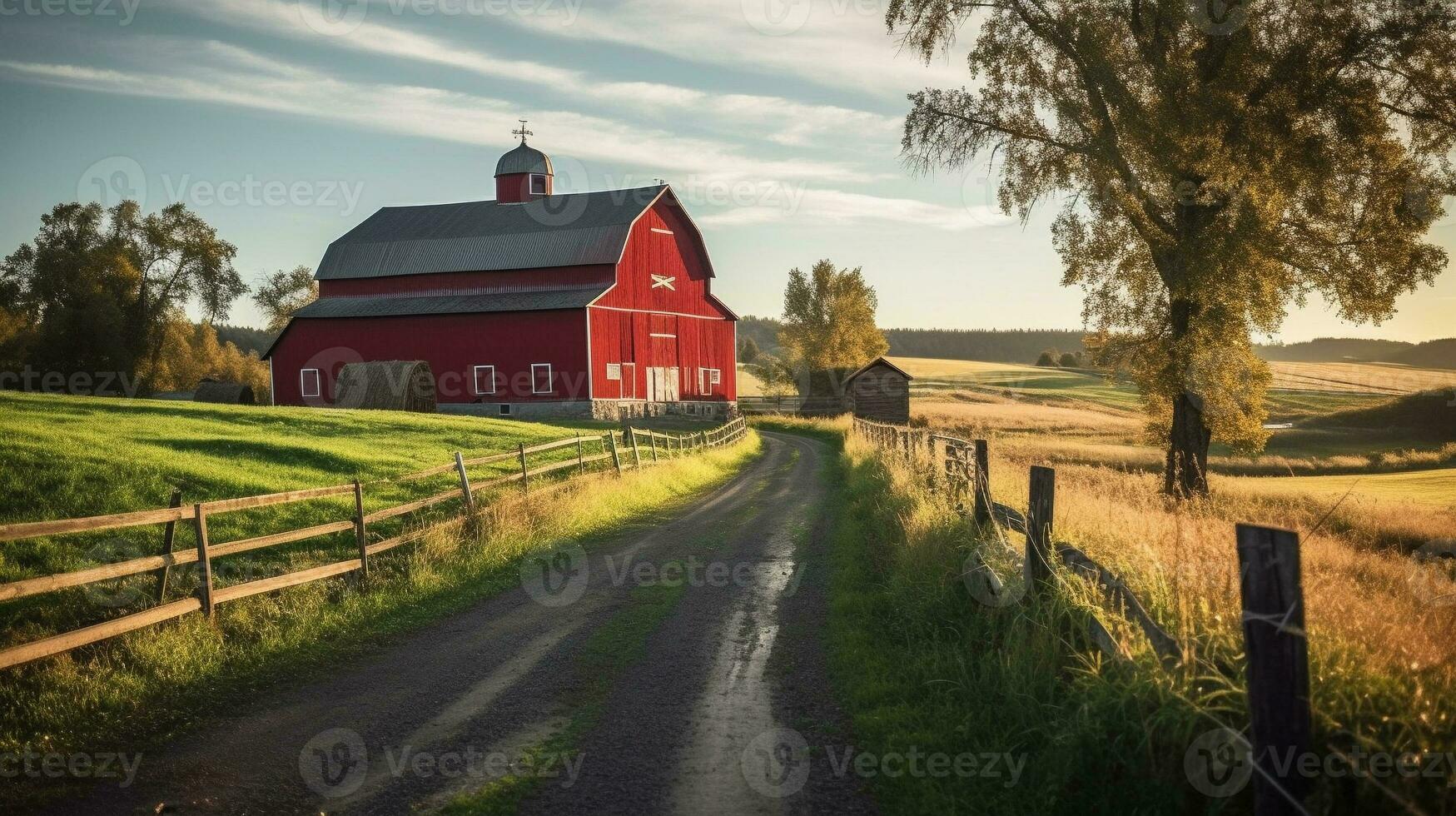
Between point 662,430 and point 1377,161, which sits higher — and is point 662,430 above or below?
below

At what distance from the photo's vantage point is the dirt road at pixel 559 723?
4949 mm

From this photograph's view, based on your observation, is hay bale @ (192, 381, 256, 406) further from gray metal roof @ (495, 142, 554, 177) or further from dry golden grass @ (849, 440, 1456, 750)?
dry golden grass @ (849, 440, 1456, 750)

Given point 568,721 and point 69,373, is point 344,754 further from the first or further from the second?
point 69,373

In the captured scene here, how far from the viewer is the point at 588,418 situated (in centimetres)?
3588

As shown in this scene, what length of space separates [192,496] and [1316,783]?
47.7 ft

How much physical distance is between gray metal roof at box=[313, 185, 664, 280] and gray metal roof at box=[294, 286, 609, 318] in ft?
4.32

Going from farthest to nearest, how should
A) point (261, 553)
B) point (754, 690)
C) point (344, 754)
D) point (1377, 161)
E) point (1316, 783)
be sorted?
point (1377, 161) → point (261, 553) → point (754, 690) → point (344, 754) → point (1316, 783)

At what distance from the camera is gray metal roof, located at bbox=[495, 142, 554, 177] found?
44.8 metres

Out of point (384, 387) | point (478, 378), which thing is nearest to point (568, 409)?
point (478, 378)

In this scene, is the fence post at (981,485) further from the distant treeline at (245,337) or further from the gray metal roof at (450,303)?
the distant treeline at (245,337)

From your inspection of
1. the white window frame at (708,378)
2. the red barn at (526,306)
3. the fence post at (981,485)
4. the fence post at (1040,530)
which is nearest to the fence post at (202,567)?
the fence post at (1040,530)


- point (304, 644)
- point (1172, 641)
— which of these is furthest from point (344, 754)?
point (1172, 641)

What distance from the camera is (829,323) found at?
6538cm

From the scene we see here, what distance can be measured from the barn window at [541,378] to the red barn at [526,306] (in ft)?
0.17
